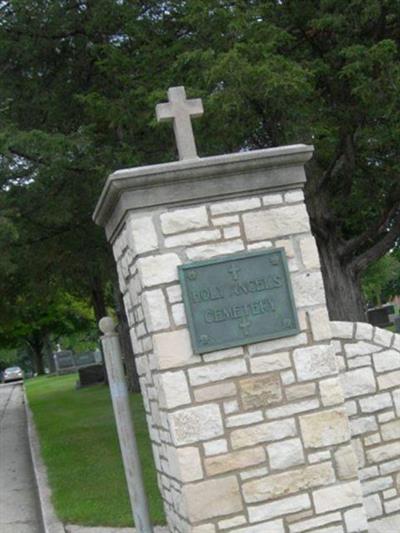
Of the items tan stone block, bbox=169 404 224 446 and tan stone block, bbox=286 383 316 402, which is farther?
tan stone block, bbox=286 383 316 402

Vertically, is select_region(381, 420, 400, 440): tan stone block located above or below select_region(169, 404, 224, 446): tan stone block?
below

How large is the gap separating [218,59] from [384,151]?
5128 mm

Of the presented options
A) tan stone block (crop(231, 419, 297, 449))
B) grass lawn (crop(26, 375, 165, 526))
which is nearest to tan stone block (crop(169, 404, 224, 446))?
tan stone block (crop(231, 419, 297, 449))

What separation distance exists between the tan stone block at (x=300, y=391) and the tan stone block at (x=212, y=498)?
0.71 m

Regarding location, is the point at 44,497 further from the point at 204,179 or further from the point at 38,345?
the point at 38,345

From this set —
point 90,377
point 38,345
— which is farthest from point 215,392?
point 38,345

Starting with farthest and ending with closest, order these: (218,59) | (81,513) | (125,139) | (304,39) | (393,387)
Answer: (125,139) → (304,39) → (218,59) → (81,513) → (393,387)

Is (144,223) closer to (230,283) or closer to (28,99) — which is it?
(230,283)

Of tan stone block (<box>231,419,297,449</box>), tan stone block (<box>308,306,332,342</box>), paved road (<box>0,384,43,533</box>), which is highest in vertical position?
tan stone block (<box>308,306,332,342</box>)

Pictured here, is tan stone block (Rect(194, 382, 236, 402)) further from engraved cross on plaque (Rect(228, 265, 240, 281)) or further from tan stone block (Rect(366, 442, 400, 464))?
tan stone block (Rect(366, 442, 400, 464))

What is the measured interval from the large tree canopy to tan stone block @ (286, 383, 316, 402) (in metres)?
6.05

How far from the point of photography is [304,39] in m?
14.1

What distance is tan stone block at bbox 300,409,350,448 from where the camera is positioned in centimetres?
611

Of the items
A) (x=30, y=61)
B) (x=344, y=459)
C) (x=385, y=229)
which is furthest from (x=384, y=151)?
(x=344, y=459)
